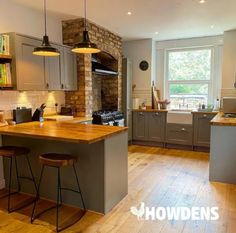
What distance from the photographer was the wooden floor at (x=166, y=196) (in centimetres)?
232

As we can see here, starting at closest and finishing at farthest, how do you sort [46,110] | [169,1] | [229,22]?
1. [169,1]
2. [46,110]
3. [229,22]

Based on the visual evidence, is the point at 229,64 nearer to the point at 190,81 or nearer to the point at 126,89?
the point at 190,81

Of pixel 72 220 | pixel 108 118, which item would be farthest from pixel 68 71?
pixel 72 220

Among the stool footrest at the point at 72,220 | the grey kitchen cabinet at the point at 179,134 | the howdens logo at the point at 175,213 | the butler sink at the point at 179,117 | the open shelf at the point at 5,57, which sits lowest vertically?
the stool footrest at the point at 72,220

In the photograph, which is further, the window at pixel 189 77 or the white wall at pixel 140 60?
the white wall at pixel 140 60

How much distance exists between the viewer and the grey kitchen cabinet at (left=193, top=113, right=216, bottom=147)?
5.02 m

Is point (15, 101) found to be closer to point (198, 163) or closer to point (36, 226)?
point (36, 226)

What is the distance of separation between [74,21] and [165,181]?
10.4 feet

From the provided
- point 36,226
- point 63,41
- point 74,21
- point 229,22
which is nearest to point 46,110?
point 63,41

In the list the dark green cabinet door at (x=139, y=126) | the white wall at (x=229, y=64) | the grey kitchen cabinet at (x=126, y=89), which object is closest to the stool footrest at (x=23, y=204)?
the grey kitchen cabinet at (x=126, y=89)

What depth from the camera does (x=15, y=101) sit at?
11.3 feet

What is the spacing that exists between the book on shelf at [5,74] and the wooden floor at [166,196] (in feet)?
5.44

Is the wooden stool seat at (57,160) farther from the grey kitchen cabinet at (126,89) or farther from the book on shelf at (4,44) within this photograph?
the grey kitchen cabinet at (126,89)

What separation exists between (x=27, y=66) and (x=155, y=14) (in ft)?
7.35
